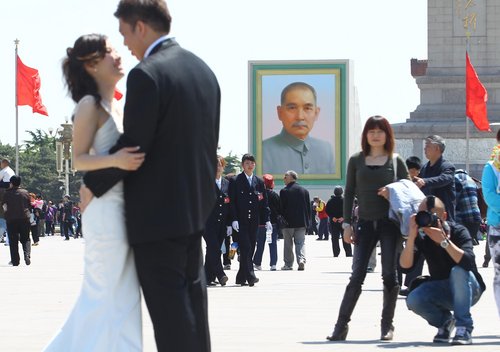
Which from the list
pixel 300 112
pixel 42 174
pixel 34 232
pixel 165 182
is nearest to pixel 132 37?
Result: pixel 165 182

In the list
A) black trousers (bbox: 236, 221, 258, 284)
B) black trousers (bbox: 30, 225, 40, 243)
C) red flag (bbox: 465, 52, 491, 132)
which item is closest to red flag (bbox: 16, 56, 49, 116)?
black trousers (bbox: 30, 225, 40, 243)

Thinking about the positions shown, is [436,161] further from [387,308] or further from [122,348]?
[122,348]

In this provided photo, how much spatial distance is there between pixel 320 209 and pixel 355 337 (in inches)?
1410

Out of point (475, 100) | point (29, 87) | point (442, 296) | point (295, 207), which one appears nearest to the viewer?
point (442, 296)

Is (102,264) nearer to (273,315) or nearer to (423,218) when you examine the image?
(423,218)

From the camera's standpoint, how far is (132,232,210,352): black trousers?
6.11 meters

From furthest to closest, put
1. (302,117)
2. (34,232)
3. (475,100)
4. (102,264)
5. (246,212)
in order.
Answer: (302,117)
(475,100)
(34,232)
(246,212)
(102,264)

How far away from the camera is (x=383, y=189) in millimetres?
10828

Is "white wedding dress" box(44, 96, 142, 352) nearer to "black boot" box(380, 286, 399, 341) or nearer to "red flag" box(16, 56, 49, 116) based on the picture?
"black boot" box(380, 286, 399, 341)

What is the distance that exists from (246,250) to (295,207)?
5.31 metres

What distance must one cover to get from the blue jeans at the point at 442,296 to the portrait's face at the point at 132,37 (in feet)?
17.0

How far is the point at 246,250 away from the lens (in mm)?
18984

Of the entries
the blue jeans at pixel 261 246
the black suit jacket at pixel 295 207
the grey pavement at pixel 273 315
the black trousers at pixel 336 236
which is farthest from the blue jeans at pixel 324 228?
the grey pavement at pixel 273 315

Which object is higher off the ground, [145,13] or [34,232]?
[145,13]
